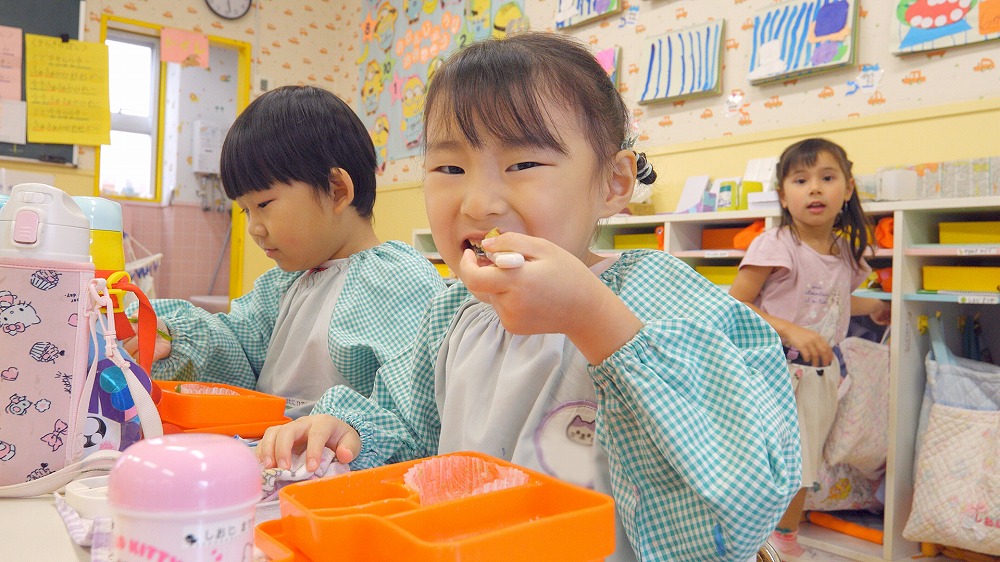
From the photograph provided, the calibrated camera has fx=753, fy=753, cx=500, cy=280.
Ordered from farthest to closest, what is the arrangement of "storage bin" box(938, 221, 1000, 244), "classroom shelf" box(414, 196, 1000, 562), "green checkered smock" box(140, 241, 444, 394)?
"classroom shelf" box(414, 196, 1000, 562)
"storage bin" box(938, 221, 1000, 244)
"green checkered smock" box(140, 241, 444, 394)

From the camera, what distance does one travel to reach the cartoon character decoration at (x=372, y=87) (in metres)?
5.27

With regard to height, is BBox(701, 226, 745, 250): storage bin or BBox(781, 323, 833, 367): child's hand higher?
BBox(701, 226, 745, 250): storage bin

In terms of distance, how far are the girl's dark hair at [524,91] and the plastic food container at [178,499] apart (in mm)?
502

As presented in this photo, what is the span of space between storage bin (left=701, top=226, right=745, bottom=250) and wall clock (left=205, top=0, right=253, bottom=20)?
3801mm

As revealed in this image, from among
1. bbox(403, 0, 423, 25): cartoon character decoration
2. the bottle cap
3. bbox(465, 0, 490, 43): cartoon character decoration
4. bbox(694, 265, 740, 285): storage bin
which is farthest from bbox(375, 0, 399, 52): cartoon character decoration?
the bottle cap

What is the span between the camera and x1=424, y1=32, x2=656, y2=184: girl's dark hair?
0.73 m

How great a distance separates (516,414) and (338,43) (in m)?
5.39

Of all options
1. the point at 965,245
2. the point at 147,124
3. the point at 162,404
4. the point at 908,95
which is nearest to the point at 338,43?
the point at 147,124

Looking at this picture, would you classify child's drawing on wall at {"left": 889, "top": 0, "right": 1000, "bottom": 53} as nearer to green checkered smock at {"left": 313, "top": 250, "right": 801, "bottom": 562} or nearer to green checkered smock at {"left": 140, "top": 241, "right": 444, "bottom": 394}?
green checkered smock at {"left": 140, "top": 241, "right": 444, "bottom": 394}

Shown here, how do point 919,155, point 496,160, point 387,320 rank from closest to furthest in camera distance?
point 496,160 < point 387,320 < point 919,155

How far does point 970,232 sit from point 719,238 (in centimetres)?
79

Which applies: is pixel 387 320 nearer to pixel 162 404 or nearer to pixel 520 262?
pixel 162 404

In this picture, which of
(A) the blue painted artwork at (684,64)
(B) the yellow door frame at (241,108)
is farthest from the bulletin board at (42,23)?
(A) the blue painted artwork at (684,64)

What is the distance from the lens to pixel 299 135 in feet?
4.12
